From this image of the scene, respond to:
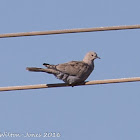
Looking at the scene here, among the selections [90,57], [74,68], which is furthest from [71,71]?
[90,57]

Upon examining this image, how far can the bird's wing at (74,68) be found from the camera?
13.6 metres

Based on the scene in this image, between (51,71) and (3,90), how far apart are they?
7.61 ft

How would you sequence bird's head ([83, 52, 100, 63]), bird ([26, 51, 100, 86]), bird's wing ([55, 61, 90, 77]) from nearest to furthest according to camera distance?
bird ([26, 51, 100, 86])
bird's wing ([55, 61, 90, 77])
bird's head ([83, 52, 100, 63])

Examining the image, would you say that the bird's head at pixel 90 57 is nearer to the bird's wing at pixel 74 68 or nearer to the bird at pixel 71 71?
the bird at pixel 71 71

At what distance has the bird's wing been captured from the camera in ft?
44.6

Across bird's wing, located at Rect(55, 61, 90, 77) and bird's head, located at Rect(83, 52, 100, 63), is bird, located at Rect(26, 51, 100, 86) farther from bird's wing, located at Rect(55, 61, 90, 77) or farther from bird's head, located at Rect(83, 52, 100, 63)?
bird's head, located at Rect(83, 52, 100, 63)

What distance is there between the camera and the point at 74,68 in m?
13.9

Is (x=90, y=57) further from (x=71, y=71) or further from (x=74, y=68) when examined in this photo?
(x=71, y=71)

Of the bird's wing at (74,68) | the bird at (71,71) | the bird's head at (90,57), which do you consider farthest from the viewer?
the bird's head at (90,57)

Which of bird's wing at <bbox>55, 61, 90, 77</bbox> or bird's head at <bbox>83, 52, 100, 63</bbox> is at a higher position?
bird's head at <bbox>83, 52, 100, 63</bbox>

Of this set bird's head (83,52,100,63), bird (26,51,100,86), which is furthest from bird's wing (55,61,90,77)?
bird's head (83,52,100,63)

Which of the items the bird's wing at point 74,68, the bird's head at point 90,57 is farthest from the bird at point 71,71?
the bird's head at point 90,57

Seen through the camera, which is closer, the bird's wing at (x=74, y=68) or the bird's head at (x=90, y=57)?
the bird's wing at (x=74, y=68)

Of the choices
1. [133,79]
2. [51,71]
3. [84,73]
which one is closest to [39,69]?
[51,71]
